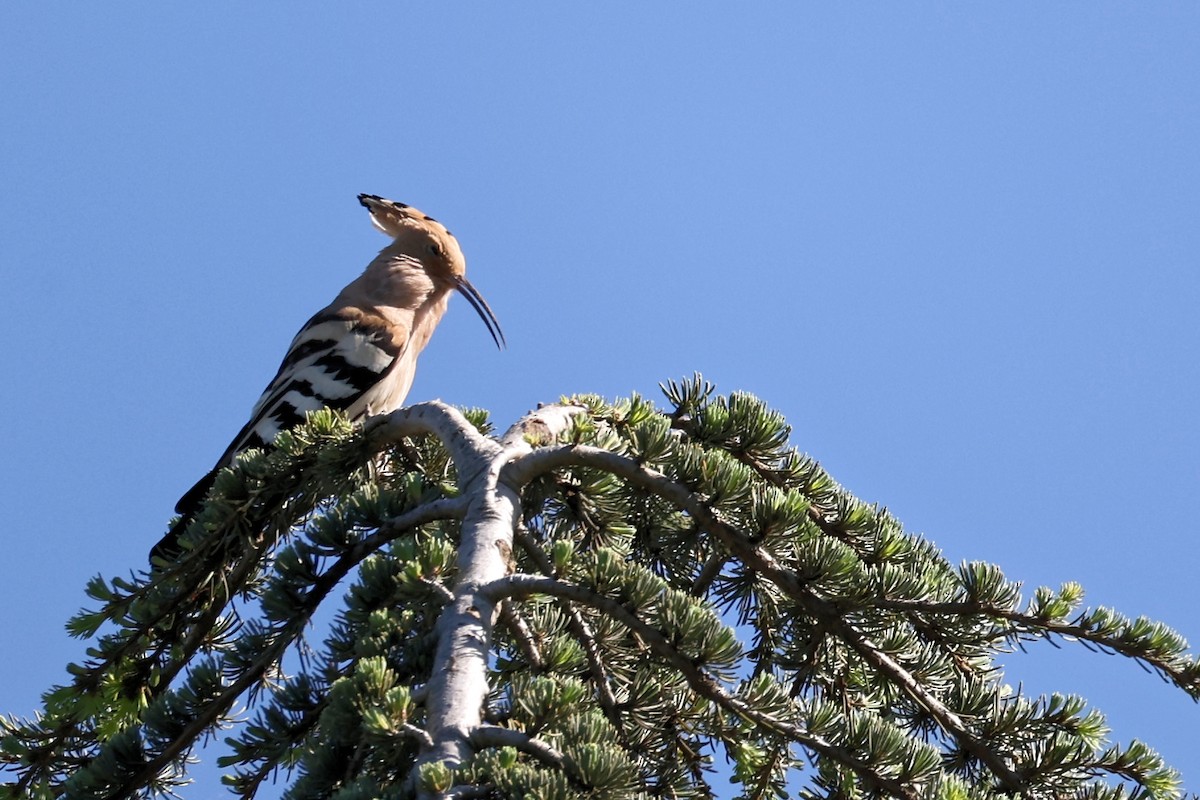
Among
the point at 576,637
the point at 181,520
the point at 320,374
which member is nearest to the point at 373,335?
the point at 320,374

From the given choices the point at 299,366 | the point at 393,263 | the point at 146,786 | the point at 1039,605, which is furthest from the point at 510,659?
the point at 393,263

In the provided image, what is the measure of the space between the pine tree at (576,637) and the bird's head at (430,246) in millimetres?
2807

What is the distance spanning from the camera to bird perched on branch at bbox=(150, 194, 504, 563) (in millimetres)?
5125

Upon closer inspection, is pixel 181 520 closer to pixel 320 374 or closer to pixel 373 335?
pixel 320 374

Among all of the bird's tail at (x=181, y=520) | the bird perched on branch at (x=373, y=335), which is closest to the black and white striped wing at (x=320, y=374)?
the bird perched on branch at (x=373, y=335)

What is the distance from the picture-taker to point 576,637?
279 cm

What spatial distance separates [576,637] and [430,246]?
155 inches

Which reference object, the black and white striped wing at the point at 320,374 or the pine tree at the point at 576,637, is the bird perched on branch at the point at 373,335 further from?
the pine tree at the point at 576,637

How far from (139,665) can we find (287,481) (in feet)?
2.06

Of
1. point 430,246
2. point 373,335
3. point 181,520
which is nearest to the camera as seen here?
point 181,520

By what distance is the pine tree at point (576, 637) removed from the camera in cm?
221

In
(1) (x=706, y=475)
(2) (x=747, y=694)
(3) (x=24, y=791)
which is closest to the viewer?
(2) (x=747, y=694)

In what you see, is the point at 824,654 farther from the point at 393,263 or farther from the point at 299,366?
the point at 393,263

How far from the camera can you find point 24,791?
3.14m
